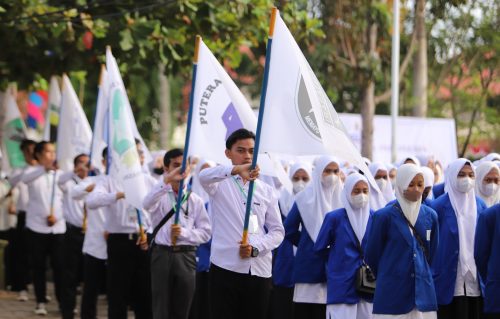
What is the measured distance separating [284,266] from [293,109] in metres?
3.17

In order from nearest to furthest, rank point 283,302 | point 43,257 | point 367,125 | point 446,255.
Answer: point 446,255
point 283,302
point 43,257
point 367,125

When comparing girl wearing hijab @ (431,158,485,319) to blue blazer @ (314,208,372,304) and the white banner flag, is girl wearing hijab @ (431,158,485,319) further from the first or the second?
the white banner flag

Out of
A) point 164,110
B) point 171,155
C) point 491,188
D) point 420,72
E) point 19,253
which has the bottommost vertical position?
point 19,253

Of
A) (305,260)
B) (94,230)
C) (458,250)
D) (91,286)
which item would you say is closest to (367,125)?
(94,230)

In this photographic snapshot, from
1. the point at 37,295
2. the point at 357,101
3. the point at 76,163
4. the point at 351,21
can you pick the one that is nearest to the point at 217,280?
the point at 76,163

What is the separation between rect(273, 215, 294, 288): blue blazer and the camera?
11125 mm

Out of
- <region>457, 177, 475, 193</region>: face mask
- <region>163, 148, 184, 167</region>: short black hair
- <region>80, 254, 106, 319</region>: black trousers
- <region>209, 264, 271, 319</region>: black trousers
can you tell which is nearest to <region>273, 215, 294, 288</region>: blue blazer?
<region>163, 148, 184, 167</region>: short black hair

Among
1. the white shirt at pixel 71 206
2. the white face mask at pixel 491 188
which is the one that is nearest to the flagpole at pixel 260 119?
the white face mask at pixel 491 188

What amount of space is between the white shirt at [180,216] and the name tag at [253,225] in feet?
4.17

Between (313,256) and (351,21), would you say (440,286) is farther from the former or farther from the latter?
(351,21)

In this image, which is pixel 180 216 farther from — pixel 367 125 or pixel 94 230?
pixel 367 125

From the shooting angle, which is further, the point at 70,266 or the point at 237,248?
the point at 70,266

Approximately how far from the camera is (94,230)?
12.2 m

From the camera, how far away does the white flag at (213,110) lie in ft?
30.5
